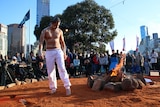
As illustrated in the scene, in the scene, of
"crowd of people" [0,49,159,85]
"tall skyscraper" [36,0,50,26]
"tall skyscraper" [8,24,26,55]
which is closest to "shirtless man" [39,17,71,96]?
"crowd of people" [0,49,159,85]

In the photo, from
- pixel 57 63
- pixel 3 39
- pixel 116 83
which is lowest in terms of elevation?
pixel 116 83

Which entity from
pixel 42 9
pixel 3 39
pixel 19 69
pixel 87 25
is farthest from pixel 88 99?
pixel 3 39

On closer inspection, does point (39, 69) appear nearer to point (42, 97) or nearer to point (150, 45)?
point (42, 97)

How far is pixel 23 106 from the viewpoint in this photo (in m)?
5.50

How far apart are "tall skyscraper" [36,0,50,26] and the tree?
333 cm

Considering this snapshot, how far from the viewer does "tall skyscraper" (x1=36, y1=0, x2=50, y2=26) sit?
39.7m

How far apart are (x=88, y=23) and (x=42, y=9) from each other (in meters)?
8.92

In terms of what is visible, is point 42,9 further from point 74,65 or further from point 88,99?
point 88,99

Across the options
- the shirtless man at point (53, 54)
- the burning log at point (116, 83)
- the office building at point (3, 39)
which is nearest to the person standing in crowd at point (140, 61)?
the burning log at point (116, 83)

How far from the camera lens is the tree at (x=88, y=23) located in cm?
3666

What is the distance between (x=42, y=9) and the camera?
138 feet

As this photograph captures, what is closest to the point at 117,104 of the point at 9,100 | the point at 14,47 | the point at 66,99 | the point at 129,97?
the point at 129,97

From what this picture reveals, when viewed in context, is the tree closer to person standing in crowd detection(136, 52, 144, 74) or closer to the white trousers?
person standing in crowd detection(136, 52, 144, 74)

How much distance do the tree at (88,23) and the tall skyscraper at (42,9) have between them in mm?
3331
